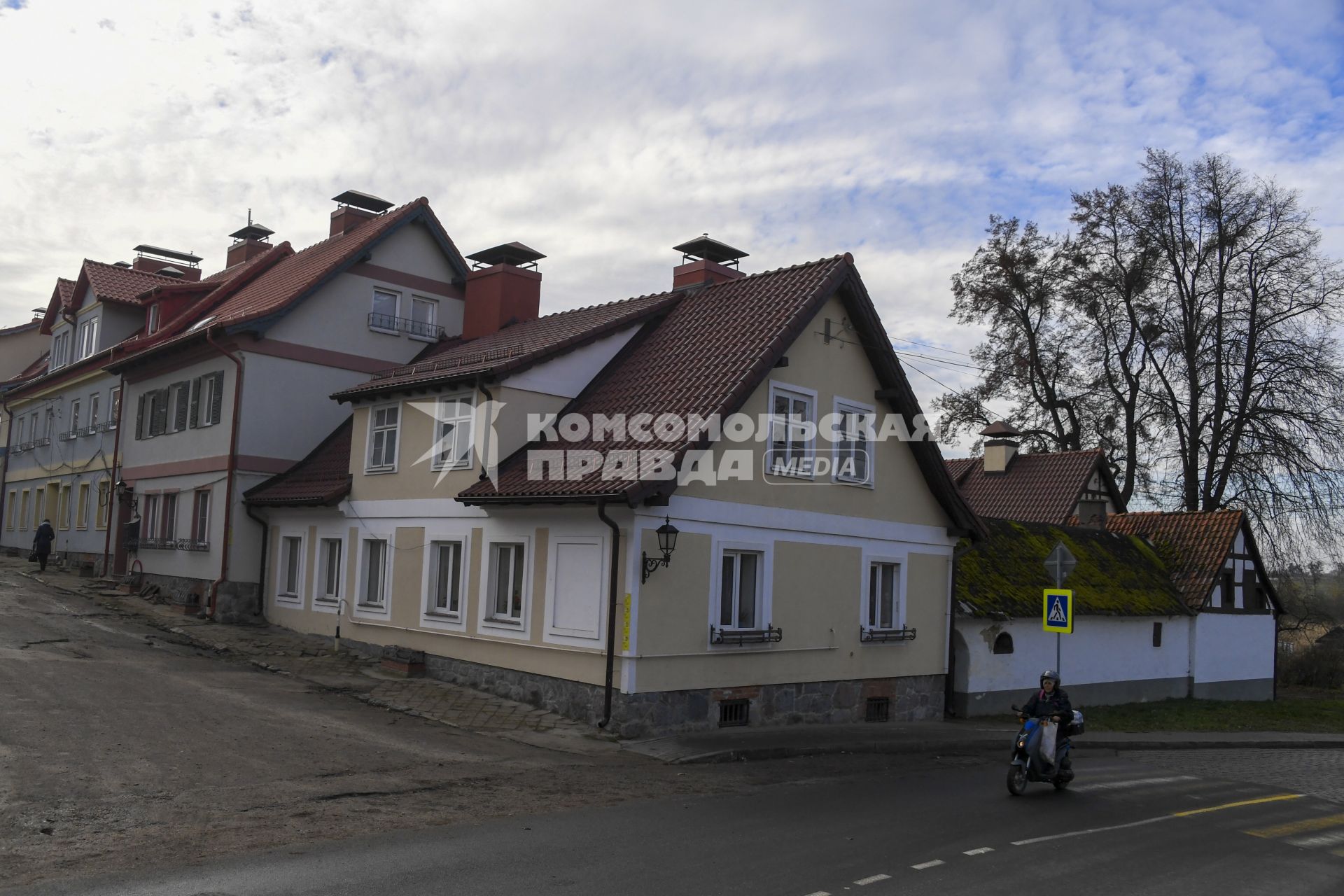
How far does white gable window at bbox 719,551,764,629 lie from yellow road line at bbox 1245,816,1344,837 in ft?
23.4

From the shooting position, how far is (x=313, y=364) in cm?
2409

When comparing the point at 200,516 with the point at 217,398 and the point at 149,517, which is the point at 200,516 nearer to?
the point at 217,398

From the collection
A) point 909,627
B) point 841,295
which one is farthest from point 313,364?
point 909,627

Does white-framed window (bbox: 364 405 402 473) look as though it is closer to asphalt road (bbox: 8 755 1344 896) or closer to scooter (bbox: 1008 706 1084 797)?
asphalt road (bbox: 8 755 1344 896)

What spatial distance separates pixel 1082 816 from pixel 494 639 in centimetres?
875

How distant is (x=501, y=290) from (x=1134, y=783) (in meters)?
17.1

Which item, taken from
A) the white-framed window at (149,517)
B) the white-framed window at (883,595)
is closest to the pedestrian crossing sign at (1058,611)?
the white-framed window at (883,595)

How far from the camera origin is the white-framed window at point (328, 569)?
20.7 meters

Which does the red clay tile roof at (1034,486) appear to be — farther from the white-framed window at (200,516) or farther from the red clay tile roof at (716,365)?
the white-framed window at (200,516)

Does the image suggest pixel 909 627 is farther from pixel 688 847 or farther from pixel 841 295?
pixel 688 847

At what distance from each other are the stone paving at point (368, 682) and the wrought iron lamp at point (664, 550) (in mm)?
2259

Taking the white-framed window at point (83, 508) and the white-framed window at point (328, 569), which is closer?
the white-framed window at point (328, 569)

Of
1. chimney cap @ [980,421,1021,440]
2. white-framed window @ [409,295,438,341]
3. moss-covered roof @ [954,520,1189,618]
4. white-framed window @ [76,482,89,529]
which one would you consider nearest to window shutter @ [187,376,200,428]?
white-framed window @ [409,295,438,341]

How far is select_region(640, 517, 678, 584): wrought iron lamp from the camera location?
1449 cm
